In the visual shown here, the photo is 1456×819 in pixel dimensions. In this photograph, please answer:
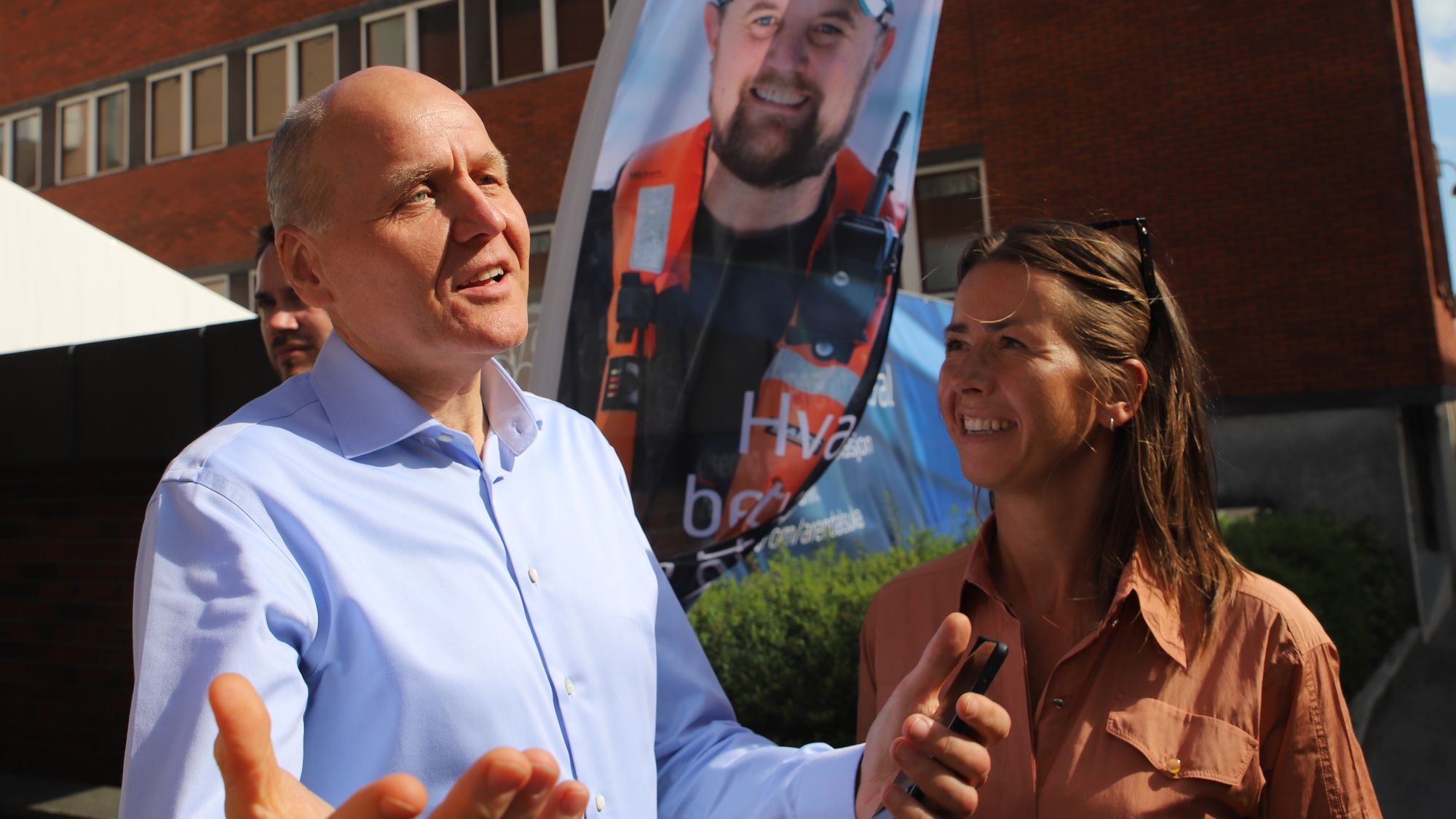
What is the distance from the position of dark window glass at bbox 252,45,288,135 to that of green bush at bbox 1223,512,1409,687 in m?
14.0

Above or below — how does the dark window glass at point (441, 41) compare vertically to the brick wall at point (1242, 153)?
above

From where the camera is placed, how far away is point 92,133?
17844 millimetres

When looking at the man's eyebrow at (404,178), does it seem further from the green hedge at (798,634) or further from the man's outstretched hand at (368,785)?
the green hedge at (798,634)

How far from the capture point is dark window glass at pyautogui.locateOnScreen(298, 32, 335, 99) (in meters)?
15.4

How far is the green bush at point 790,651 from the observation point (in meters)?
4.43

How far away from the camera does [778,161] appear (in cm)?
310

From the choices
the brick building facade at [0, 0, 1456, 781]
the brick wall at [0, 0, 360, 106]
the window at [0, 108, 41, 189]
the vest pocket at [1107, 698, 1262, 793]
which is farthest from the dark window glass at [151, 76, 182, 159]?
the vest pocket at [1107, 698, 1262, 793]

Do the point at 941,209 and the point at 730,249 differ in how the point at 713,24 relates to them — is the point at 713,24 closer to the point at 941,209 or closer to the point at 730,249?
the point at 730,249

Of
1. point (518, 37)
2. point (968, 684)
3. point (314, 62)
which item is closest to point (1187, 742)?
point (968, 684)

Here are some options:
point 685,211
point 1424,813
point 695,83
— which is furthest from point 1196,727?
point 1424,813

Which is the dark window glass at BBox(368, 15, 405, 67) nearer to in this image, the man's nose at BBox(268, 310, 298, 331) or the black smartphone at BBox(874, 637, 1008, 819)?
the man's nose at BBox(268, 310, 298, 331)

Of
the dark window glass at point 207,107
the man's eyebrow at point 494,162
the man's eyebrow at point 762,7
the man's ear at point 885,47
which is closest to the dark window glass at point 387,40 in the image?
the dark window glass at point 207,107

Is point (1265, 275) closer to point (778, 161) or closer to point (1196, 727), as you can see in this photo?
point (778, 161)

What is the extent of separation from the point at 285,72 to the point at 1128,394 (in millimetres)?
16298
